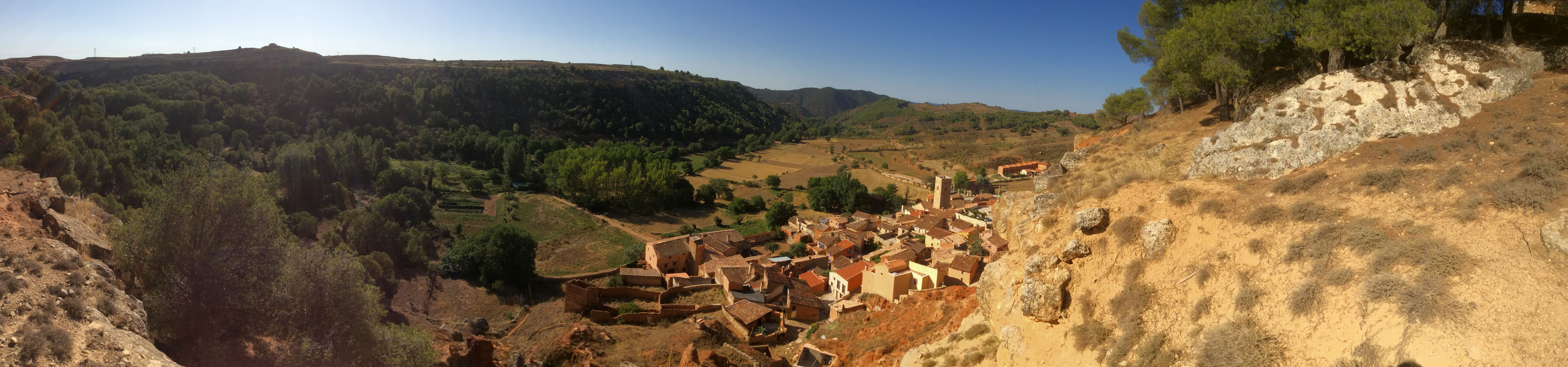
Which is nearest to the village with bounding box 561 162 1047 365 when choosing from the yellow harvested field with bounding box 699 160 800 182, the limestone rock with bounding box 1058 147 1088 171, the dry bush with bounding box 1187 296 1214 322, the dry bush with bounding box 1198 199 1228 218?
the limestone rock with bounding box 1058 147 1088 171

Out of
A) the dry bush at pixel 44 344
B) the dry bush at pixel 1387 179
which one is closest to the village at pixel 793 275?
the dry bush at pixel 1387 179

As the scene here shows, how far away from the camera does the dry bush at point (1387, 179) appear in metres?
8.06

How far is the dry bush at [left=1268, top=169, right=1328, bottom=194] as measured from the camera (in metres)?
8.86

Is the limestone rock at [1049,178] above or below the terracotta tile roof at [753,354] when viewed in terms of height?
above

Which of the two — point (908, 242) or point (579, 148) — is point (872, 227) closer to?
point (908, 242)

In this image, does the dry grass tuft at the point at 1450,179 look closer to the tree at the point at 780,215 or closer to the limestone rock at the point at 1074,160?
the limestone rock at the point at 1074,160

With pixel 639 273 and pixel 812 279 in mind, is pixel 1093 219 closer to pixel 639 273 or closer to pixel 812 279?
pixel 812 279

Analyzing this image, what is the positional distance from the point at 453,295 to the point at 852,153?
224ft

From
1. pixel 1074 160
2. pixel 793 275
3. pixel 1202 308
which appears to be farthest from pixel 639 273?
pixel 1202 308

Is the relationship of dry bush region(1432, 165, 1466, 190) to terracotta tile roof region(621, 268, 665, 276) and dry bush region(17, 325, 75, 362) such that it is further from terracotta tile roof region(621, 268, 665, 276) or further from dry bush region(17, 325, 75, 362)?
terracotta tile roof region(621, 268, 665, 276)

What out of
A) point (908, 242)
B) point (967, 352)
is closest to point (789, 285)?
point (908, 242)

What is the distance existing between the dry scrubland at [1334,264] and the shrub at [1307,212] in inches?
1.1

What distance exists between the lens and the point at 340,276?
1071 cm

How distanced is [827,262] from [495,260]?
14.4 meters
